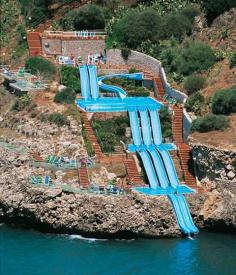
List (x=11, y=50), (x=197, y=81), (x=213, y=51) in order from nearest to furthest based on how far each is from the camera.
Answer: (x=197, y=81) → (x=213, y=51) → (x=11, y=50)

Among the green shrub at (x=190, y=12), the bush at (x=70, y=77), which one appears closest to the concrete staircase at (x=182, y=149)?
the bush at (x=70, y=77)

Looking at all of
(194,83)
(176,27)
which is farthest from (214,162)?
(176,27)

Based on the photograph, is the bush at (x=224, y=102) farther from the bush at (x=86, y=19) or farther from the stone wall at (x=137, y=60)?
the bush at (x=86, y=19)

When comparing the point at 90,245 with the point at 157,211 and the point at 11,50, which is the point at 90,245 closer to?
the point at 157,211

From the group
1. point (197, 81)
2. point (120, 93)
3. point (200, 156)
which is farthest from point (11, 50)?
point (200, 156)

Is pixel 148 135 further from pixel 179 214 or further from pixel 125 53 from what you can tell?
pixel 125 53

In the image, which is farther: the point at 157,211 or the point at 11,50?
the point at 11,50

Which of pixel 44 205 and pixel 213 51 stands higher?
pixel 213 51

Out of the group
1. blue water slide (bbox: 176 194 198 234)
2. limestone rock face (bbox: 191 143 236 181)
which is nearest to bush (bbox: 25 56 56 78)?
limestone rock face (bbox: 191 143 236 181)
